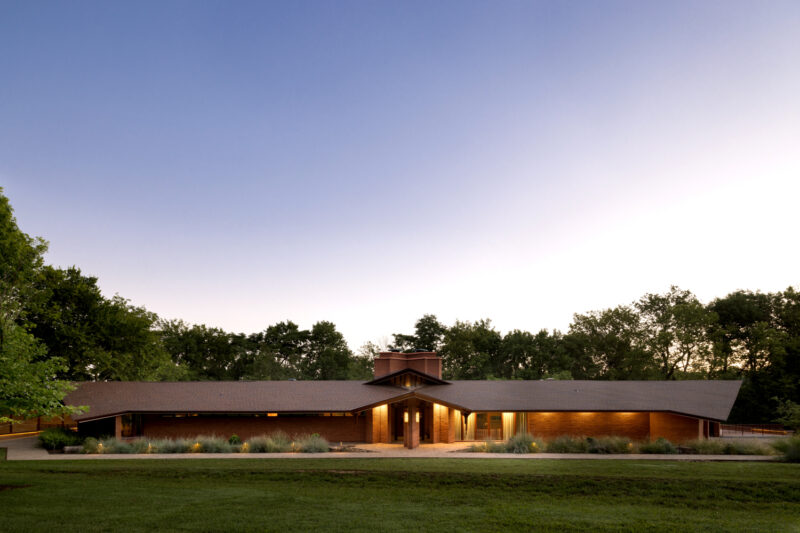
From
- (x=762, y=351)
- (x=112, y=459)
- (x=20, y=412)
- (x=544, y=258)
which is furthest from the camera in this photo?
(x=762, y=351)

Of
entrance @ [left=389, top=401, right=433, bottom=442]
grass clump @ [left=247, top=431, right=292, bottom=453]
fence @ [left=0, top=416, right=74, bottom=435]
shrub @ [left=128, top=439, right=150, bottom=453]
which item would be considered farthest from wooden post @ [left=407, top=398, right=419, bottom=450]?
fence @ [left=0, top=416, right=74, bottom=435]

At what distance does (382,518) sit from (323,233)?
102 feet

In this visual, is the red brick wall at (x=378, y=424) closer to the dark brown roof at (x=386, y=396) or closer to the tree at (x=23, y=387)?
the dark brown roof at (x=386, y=396)

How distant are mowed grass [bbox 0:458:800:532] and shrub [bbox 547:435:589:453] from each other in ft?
13.7

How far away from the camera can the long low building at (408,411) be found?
3066 centimetres

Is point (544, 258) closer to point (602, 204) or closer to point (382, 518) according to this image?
point (602, 204)

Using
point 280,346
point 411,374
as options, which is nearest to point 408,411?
point 411,374

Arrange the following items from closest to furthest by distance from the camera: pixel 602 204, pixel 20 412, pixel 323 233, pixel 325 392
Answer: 1. pixel 20 412
2. pixel 325 392
3. pixel 602 204
4. pixel 323 233

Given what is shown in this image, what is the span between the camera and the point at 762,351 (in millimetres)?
51469

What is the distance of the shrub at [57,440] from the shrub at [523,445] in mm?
22177

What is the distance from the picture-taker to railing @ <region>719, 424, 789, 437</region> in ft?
117

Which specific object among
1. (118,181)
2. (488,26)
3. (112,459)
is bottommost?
(112,459)

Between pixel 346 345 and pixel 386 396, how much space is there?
5008 cm

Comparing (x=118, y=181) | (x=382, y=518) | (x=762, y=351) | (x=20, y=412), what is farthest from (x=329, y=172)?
(x=762, y=351)
